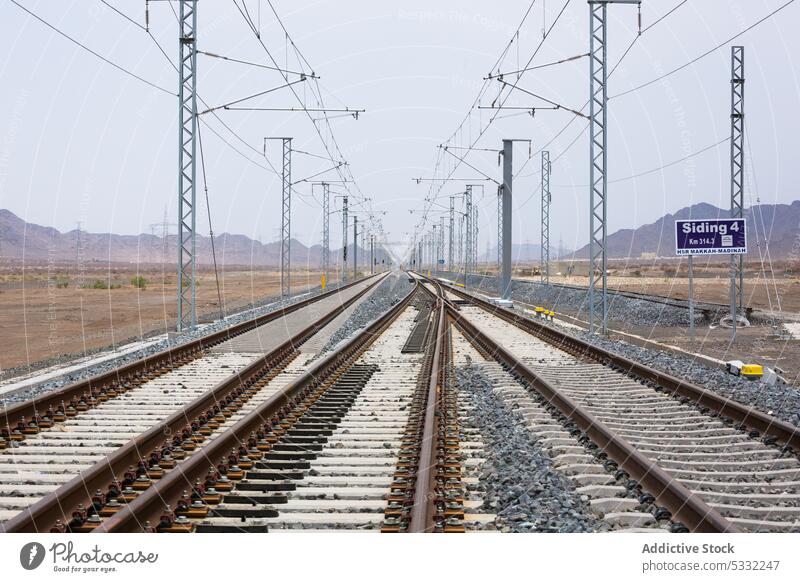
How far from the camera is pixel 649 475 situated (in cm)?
554

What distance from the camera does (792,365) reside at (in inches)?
595

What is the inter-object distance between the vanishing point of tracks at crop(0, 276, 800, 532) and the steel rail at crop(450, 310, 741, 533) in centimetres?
2

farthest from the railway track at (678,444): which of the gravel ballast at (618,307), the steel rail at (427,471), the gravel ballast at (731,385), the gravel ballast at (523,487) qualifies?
the gravel ballast at (618,307)

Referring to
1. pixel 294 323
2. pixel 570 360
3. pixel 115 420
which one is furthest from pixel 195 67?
pixel 115 420

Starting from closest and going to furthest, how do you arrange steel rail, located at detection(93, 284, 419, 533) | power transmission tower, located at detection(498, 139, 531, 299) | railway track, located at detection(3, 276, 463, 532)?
steel rail, located at detection(93, 284, 419, 533) < railway track, located at detection(3, 276, 463, 532) < power transmission tower, located at detection(498, 139, 531, 299)

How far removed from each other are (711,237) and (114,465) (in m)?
14.2

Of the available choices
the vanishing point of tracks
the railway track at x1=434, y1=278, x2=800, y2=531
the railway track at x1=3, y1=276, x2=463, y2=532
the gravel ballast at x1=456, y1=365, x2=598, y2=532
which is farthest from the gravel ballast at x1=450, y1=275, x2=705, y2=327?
the gravel ballast at x1=456, y1=365, x2=598, y2=532

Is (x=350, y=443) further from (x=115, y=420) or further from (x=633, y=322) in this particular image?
(x=633, y=322)

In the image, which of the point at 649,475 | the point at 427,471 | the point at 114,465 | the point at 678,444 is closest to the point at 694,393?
the point at 678,444

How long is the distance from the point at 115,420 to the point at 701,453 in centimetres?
599

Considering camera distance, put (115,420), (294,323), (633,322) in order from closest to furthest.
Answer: (115,420), (294,323), (633,322)

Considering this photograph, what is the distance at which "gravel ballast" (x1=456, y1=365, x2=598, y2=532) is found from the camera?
4.84 m

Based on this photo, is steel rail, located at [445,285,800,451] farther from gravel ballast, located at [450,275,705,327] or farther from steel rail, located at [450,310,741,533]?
gravel ballast, located at [450,275,705,327]

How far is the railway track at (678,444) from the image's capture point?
5156 millimetres
